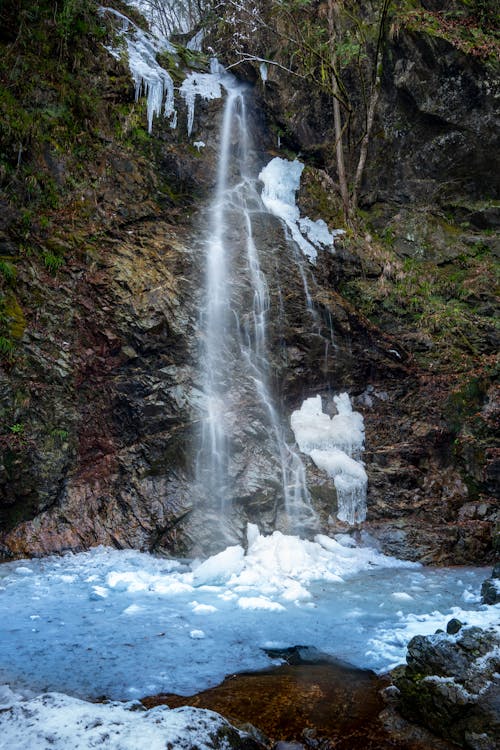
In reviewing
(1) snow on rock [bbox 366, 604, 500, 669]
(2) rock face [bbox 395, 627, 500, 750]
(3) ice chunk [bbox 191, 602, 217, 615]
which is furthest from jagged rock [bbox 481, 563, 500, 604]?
(3) ice chunk [bbox 191, 602, 217, 615]

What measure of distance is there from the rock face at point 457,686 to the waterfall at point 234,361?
4.42 m

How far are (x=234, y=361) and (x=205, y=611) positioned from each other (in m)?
4.90

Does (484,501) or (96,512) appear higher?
(484,501)

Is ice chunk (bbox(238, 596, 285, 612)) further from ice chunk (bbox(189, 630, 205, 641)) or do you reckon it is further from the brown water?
the brown water

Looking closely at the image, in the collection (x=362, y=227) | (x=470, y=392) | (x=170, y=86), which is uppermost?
(x=170, y=86)

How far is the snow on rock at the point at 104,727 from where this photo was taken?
2.44 metres

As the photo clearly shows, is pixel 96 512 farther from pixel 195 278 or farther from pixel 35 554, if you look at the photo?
pixel 195 278

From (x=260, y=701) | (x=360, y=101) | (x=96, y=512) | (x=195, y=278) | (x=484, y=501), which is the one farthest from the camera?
(x=360, y=101)

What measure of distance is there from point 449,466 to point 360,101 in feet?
34.7

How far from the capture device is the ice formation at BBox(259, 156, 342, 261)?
11.3m

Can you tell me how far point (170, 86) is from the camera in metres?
12.3

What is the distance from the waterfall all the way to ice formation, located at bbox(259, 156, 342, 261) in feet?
1.75

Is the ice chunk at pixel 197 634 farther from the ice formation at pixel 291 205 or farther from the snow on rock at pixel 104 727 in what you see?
the ice formation at pixel 291 205

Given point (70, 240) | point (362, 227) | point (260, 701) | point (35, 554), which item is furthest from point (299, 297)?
point (260, 701)
